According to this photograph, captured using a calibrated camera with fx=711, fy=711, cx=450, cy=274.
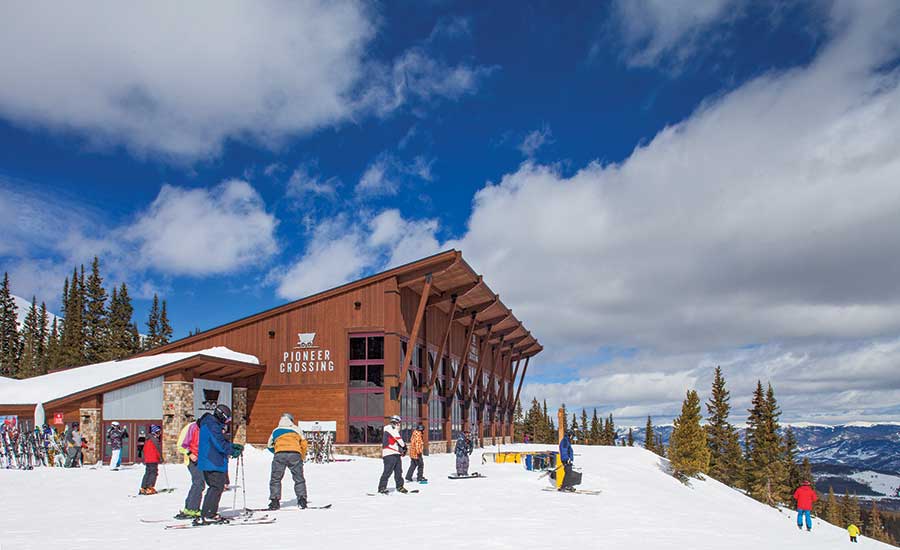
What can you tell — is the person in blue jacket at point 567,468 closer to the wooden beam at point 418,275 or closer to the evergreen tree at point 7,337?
the wooden beam at point 418,275

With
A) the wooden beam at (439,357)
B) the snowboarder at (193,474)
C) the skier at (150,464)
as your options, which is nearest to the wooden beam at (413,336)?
the wooden beam at (439,357)

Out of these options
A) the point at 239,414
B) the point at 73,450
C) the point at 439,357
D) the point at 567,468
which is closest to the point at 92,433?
the point at 73,450

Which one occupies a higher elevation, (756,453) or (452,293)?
(452,293)

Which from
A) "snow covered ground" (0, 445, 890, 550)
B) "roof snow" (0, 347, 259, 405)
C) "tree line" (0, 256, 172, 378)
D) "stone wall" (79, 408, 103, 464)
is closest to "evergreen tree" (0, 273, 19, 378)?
"tree line" (0, 256, 172, 378)

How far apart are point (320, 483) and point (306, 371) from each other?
47.9ft

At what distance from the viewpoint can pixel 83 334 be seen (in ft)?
251

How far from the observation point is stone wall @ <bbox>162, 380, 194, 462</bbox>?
2705 cm

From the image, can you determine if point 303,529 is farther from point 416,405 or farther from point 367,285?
point 416,405

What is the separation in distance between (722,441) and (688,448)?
26.5 meters

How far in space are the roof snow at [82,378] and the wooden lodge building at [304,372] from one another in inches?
5.8

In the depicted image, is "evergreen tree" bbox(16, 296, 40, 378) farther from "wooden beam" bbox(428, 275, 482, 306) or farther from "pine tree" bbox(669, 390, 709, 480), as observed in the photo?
"pine tree" bbox(669, 390, 709, 480)

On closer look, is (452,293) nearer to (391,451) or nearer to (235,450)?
(391,451)

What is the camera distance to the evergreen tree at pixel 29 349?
76.3 meters

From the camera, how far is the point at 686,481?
35.5 meters
